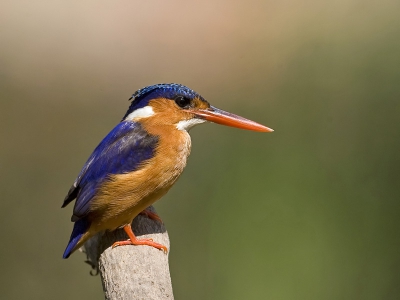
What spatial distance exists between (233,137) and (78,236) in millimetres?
2013

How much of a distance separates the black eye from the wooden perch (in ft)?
1.62

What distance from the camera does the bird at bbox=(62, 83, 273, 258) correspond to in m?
2.25

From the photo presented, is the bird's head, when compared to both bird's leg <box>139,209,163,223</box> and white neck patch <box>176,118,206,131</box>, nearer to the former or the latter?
white neck patch <box>176,118,206,131</box>

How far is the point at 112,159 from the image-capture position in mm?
A: 2289

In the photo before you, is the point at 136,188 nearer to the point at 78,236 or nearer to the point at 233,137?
the point at 78,236

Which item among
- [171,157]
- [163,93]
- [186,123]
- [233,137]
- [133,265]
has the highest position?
[163,93]

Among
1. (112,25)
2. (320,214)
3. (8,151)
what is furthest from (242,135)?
(112,25)

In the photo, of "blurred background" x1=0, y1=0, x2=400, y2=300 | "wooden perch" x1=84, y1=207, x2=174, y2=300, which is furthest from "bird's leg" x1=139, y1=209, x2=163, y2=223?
"blurred background" x1=0, y1=0, x2=400, y2=300

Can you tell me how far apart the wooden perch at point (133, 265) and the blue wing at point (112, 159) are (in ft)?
0.63

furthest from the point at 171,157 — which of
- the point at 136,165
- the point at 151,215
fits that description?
the point at 151,215

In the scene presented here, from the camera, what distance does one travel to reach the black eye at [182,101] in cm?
239

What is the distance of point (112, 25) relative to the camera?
6.03 m

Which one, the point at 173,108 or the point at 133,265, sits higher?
the point at 173,108

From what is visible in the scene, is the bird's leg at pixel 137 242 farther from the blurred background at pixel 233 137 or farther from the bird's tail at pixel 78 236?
the blurred background at pixel 233 137
